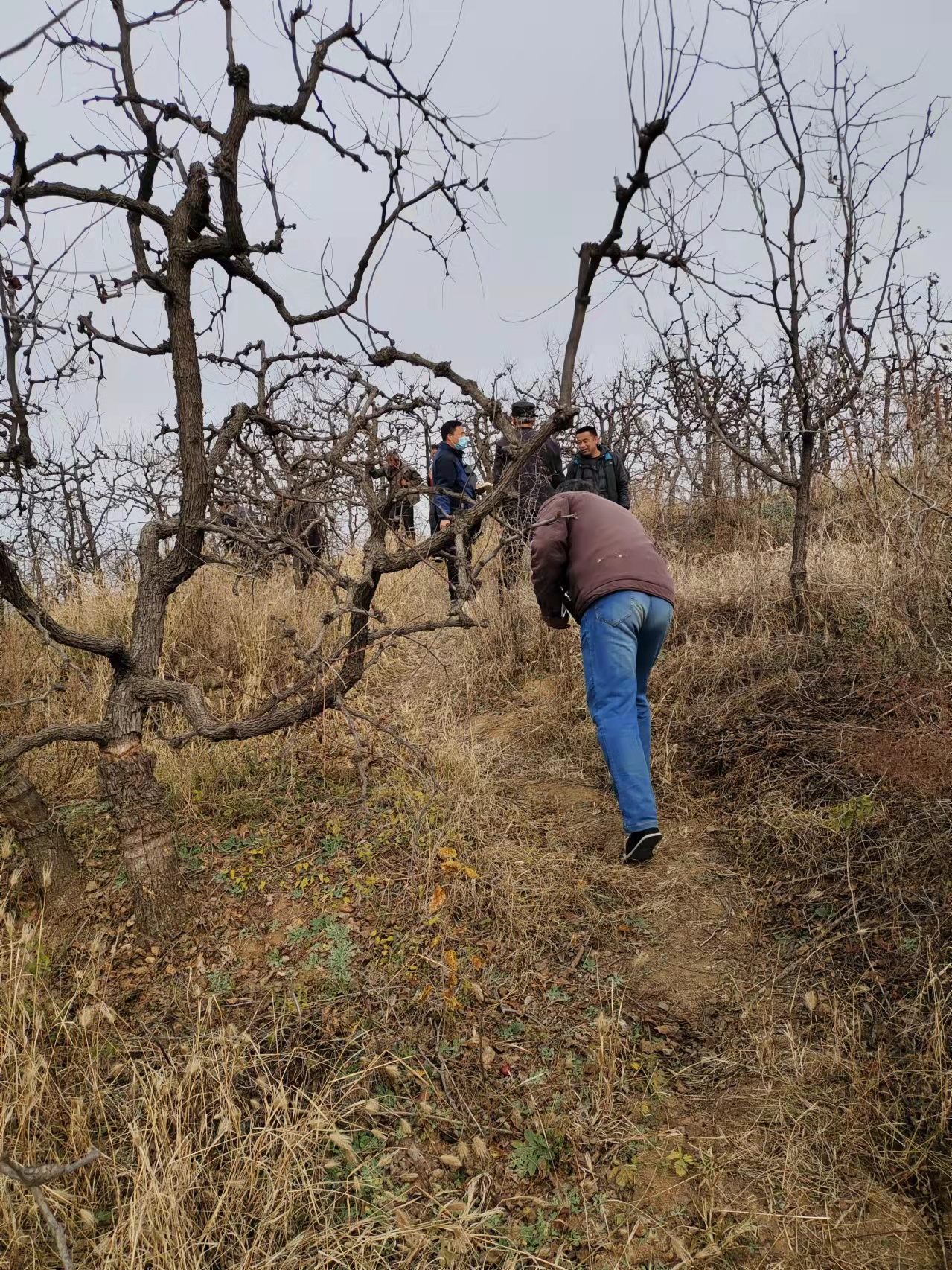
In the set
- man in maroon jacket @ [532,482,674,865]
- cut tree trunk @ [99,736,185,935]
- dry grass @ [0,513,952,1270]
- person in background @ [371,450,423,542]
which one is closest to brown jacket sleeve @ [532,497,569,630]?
man in maroon jacket @ [532,482,674,865]

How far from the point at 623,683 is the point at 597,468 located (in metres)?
3.11

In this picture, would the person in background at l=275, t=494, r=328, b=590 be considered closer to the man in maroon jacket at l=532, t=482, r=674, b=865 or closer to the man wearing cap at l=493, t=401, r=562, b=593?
the man in maroon jacket at l=532, t=482, r=674, b=865

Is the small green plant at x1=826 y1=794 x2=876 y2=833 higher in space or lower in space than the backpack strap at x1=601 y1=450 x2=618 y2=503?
lower

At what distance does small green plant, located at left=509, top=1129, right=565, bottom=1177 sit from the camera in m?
1.88

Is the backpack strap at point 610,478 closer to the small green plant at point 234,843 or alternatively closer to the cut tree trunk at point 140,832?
the small green plant at point 234,843

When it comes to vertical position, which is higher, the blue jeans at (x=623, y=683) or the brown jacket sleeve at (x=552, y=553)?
the brown jacket sleeve at (x=552, y=553)

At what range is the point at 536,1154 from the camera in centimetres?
191

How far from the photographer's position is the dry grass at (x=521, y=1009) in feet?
5.63

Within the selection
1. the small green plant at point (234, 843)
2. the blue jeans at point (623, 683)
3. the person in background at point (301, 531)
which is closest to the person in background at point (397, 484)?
the person in background at point (301, 531)

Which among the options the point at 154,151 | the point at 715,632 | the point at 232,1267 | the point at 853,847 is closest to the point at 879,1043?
the point at 853,847

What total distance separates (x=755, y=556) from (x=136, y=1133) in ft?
18.4

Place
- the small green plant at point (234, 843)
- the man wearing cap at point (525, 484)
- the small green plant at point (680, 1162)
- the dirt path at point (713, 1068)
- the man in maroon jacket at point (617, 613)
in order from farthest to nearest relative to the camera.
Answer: the man wearing cap at point (525, 484) < the small green plant at point (234, 843) < the man in maroon jacket at point (617, 613) < the small green plant at point (680, 1162) < the dirt path at point (713, 1068)

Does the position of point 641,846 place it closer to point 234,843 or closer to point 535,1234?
point 535,1234

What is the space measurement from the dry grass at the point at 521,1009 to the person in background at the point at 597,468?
216 centimetres
